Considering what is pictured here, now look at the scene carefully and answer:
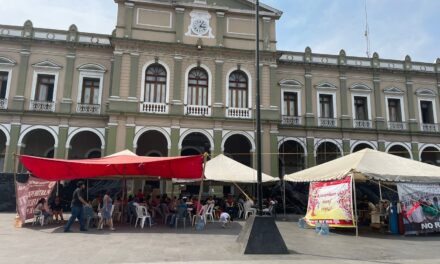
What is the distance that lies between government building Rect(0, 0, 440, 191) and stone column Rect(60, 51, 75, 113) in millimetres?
56

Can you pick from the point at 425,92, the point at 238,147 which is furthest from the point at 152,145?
the point at 425,92

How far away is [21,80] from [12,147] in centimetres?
395

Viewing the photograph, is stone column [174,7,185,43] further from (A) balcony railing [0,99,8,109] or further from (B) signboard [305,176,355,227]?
(B) signboard [305,176,355,227]

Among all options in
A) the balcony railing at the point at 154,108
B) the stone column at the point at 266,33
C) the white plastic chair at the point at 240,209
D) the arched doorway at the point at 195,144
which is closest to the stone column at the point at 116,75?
the balcony railing at the point at 154,108

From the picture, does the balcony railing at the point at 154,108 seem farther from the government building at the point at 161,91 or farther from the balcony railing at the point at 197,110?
the balcony railing at the point at 197,110

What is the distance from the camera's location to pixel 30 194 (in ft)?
40.2

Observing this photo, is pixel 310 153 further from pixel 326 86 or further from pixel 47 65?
pixel 47 65

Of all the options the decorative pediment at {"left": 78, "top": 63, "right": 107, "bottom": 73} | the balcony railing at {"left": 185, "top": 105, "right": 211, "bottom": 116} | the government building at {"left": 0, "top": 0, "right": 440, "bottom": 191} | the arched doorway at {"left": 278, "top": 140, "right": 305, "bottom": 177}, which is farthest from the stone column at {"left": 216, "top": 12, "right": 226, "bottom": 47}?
the arched doorway at {"left": 278, "top": 140, "right": 305, "bottom": 177}

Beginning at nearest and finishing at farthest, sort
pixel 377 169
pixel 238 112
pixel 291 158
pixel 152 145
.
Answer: pixel 377 169 < pixel 238 112 < pixel 152 145 < pixel 291 158

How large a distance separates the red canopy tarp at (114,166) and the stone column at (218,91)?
8.58 meters

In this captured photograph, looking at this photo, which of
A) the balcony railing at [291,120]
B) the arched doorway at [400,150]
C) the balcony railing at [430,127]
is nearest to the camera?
the balcony railing at [291,120]

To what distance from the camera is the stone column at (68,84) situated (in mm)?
20938

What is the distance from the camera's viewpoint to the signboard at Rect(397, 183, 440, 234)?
1152 cm

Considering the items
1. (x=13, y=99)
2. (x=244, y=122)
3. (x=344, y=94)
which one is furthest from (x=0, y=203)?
(x=344, y=94)
